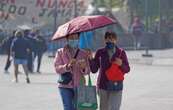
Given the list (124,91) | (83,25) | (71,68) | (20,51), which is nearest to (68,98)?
(71,68)

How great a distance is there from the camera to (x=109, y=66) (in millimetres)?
10141

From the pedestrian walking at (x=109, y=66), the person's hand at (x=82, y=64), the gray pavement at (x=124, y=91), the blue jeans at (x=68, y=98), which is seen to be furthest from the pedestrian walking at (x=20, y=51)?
the person's hand at (x=82, y=64)

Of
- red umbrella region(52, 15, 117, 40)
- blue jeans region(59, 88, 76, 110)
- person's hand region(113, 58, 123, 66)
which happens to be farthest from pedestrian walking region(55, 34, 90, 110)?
person's hand region(113, 58, 123, 66)

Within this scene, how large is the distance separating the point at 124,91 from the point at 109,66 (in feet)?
29.0

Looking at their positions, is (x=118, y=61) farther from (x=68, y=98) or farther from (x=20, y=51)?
(x=20, y=51)

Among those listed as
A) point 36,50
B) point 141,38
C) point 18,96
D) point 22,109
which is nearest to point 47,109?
point 22,109

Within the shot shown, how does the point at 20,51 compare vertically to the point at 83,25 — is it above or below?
below

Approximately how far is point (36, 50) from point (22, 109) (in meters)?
12.0

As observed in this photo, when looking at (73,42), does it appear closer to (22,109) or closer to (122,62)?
(122,62)

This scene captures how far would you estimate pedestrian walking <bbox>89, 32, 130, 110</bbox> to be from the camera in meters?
10.1

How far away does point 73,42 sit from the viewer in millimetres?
9906

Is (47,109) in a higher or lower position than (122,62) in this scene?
lower

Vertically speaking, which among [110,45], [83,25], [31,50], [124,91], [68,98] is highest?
[83,25]

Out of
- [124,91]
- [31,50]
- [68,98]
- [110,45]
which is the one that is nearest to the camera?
[68,98]
